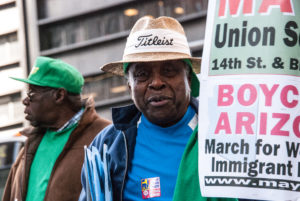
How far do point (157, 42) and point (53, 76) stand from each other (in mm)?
1613

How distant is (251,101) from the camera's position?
2793mm

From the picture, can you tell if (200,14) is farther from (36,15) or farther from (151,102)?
(151,102)

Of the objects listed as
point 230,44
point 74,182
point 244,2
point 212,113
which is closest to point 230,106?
point 212,113

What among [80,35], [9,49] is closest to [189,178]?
[80,35]

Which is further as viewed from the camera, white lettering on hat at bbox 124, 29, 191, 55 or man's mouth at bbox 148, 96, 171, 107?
white lettering on hat at bbox 124, 29, 191, 55

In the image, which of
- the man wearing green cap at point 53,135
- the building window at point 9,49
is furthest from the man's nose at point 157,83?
the building window at point 9,49

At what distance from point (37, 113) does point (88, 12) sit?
2506 centimetres

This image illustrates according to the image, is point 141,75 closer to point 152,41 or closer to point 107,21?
point 152,41

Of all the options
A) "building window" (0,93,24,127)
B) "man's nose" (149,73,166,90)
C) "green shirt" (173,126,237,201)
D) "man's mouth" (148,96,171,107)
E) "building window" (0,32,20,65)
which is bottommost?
"green shirt" (173,126,237,201)

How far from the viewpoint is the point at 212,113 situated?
2.86 m

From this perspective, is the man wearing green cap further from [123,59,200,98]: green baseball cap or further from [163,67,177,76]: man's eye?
[163,67,177,76]: man's eye

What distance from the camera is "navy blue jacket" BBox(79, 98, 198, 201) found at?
11.5ft

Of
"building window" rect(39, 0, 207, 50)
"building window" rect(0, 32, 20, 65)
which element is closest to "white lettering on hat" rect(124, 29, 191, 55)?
"building window" rect(39, 0, 207, 50)

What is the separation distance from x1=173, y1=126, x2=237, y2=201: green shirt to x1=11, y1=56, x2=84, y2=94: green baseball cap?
77.8 inches
